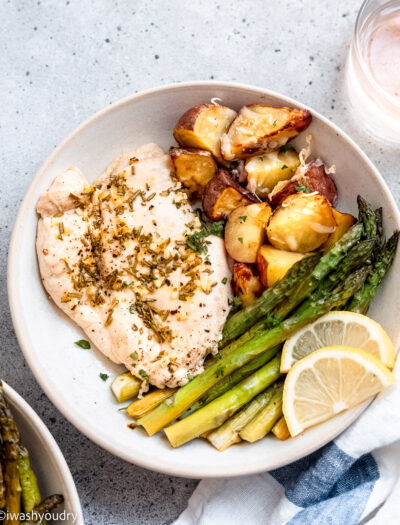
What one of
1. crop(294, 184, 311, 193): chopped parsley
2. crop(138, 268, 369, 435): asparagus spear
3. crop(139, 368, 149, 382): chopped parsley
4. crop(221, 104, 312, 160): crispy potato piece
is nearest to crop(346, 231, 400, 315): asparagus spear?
crop(138, 268, 369, 435): asparagus spear

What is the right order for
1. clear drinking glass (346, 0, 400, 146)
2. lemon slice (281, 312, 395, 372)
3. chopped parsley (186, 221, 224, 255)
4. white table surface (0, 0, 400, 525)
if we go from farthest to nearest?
1. white table surface (0, 0, 400, 525)
2. clear drinking glass (346, 0, 400, 146)
3. chopped parsley (186, 221, 224, 255)
4. lemon slice (281, 312, 395, 372)

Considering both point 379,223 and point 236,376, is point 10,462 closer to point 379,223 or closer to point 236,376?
point 236,376

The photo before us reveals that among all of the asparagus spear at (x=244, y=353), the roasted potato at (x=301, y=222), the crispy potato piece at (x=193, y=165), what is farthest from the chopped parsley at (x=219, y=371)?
the crispy potato piece at (x=193, y=165)

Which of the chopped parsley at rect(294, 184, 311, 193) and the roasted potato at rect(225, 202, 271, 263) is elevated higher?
the chopped parsley at rect(294, 184, 311, 193)

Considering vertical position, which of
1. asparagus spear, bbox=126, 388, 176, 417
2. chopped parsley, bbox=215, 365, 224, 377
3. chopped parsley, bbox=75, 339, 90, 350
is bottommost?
asparagus spear, bbox=126, 388, 176, 417

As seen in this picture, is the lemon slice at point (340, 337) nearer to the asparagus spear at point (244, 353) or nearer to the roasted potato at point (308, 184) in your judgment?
the asparagus spear at point (244, 353)

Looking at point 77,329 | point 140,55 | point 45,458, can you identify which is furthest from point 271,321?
point 140,55

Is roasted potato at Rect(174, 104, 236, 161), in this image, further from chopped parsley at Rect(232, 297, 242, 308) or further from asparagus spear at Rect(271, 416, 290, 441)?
asparagus spear at Rect(271, 416, 290, 441)
